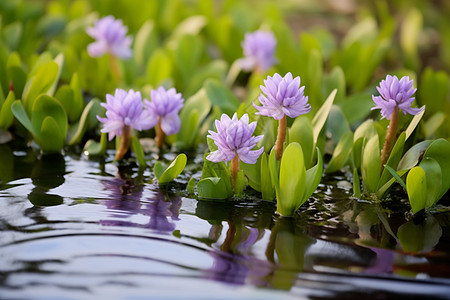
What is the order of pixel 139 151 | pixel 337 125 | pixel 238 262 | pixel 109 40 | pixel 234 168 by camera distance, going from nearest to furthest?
pixel 238 262 < pixel 234 168 < pixel 139 151 < pixel 337 125 < pixel 109 40

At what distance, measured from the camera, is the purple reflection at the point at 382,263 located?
3.80ft

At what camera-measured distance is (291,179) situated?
1.36 meters

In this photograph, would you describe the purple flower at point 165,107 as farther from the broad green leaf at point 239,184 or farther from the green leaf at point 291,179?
the green leaf at point 291,179

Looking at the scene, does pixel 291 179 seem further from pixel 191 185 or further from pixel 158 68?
pixel 158 68

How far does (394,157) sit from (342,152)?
0.22 m

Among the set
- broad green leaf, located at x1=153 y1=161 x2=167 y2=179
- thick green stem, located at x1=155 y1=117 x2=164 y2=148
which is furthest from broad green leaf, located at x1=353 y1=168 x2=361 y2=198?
thick green stem, located at x1=155 y1=117 x2=164 y2=148

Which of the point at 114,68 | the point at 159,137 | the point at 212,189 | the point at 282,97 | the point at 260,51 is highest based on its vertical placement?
the point at 260,51

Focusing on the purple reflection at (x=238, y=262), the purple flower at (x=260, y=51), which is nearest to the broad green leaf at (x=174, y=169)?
the purple reflection at (x=238, y=262)

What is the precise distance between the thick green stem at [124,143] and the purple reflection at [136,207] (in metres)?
0.14

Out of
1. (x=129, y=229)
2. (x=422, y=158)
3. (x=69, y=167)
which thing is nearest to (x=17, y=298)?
(x=129, y=229)

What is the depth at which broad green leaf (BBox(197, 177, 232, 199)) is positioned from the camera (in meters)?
1.46

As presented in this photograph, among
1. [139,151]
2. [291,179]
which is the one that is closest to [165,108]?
[139,151]

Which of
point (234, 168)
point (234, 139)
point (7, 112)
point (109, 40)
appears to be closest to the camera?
point (234, 139)

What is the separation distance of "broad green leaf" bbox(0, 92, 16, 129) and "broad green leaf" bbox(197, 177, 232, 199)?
66cm
